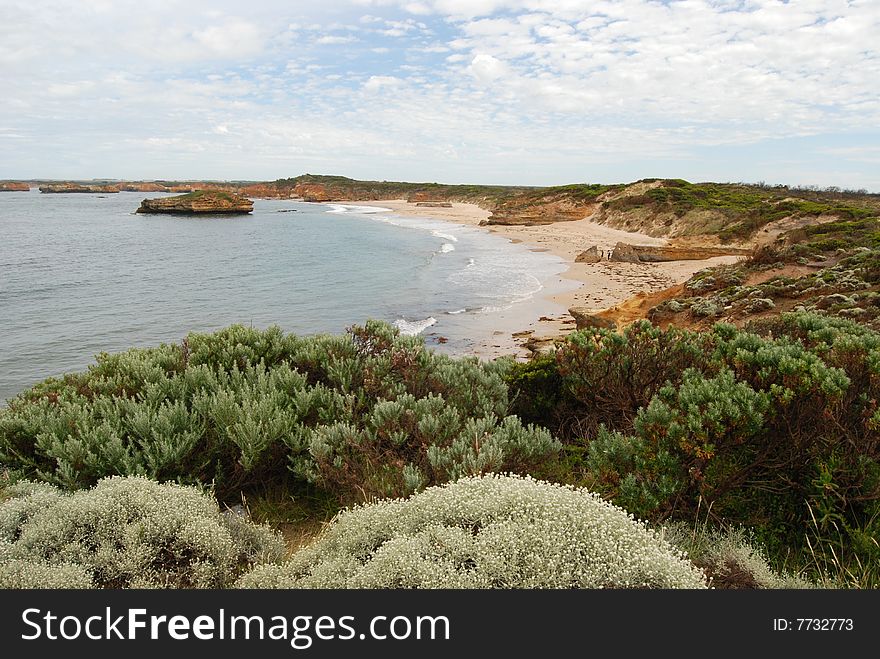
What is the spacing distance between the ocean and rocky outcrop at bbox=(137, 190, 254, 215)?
3557 centimetres

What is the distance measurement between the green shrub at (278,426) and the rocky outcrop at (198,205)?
305 ft

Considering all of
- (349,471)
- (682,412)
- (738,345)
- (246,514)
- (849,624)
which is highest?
(738,345)

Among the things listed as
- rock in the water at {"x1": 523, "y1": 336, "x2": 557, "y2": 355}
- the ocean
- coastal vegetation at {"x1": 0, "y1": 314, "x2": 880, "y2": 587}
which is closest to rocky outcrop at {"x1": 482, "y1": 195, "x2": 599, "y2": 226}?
the ocean

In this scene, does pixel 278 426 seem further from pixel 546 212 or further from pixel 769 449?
pixel 546 212

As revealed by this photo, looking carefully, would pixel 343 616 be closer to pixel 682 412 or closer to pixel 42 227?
pixel 682 412

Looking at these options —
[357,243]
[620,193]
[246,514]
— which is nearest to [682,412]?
[246,514]

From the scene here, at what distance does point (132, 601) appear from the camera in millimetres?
2482

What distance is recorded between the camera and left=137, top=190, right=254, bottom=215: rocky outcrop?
89812mm

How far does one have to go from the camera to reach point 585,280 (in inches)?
1126

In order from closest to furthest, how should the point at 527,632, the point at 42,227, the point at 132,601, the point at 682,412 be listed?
the point at 527,632, the point at 132,601, the point at 682,412, the point at 42,227

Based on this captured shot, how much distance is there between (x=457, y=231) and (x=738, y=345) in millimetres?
59672

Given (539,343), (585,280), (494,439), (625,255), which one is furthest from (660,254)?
(494,439)

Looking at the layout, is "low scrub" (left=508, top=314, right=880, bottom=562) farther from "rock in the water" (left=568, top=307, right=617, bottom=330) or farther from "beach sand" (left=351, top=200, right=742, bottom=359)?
"rock in the water" (left=568, top=307, right=617, bottom=330)

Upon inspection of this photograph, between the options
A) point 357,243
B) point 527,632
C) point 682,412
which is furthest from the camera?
point 357,243
